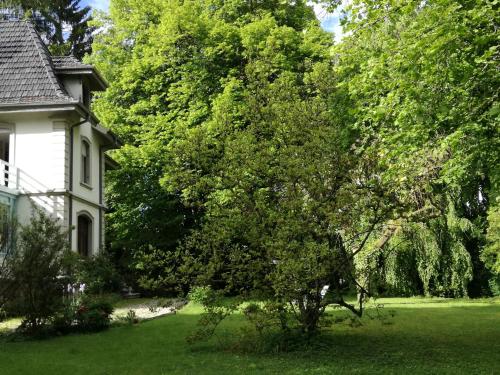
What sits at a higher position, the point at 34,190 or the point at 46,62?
the point at 46,62

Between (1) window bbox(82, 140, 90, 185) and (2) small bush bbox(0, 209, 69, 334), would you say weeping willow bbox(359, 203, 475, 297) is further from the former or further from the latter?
(2) small bush bbox(0, 209, 69, 334)

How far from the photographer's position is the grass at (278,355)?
746 cm

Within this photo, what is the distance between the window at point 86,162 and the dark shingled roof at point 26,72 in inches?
99.3

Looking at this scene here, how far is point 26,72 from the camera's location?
18.0 meters

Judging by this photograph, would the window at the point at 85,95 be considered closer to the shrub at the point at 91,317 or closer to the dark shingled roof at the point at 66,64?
the dark shingled roof at the point at 66,64

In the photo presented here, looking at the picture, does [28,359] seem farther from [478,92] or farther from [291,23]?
[291,23]

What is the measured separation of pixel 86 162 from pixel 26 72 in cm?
367

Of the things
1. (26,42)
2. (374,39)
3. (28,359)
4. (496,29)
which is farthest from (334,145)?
(26,42)

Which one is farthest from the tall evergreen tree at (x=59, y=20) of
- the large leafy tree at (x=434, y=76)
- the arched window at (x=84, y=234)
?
the large leafy tree at (x=434, y=76)

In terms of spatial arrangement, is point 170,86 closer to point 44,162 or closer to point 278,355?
point 44,162

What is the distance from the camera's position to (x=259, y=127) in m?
9.46

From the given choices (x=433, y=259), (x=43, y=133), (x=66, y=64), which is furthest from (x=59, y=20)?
(x=433, y=259)

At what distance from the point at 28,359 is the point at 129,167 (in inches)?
605

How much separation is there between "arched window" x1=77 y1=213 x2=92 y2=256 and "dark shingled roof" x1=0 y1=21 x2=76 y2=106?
161 inches
